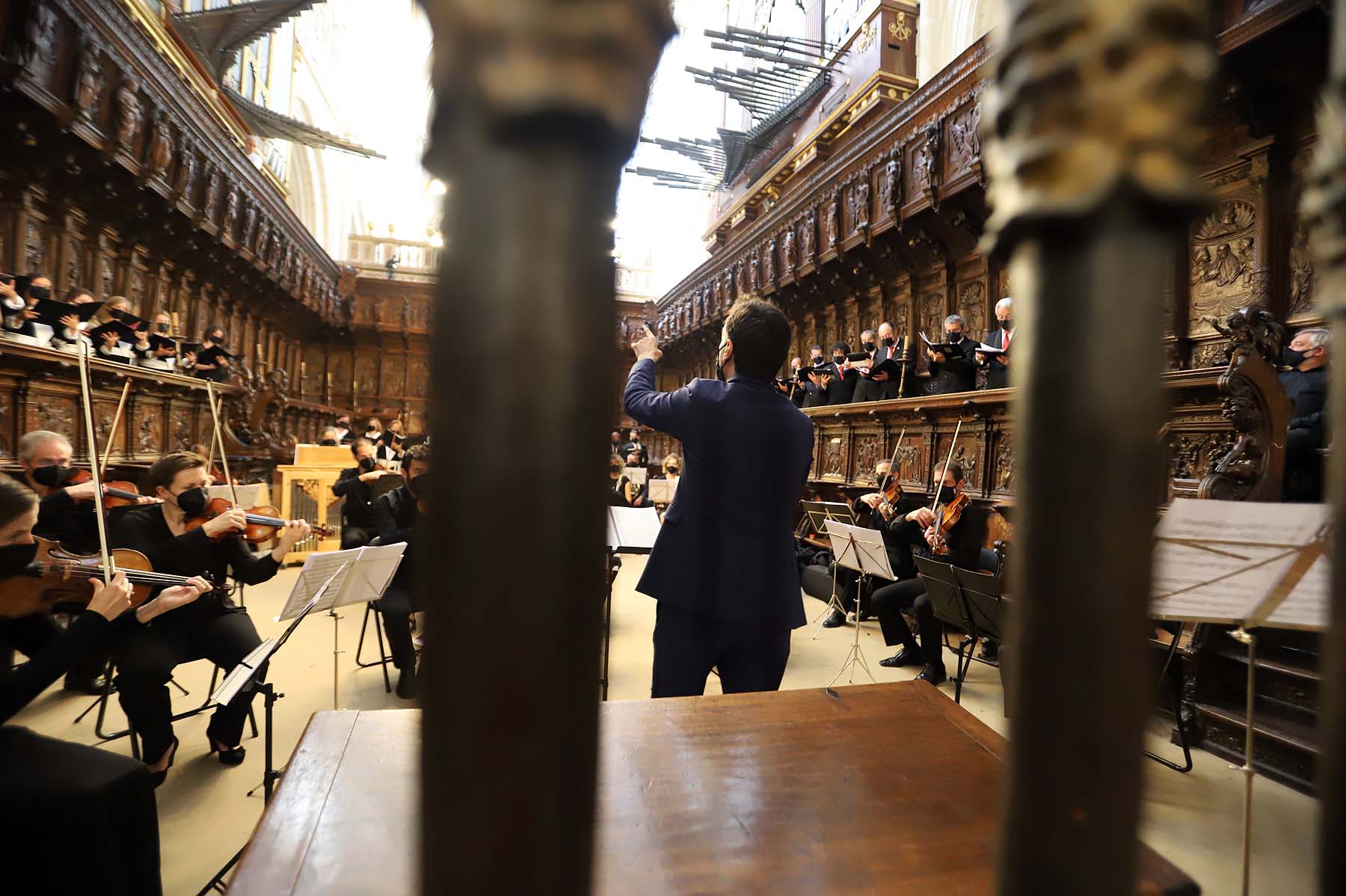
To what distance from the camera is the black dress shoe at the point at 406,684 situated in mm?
3889

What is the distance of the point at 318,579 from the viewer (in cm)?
282

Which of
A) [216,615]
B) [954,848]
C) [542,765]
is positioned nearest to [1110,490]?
[542,765]

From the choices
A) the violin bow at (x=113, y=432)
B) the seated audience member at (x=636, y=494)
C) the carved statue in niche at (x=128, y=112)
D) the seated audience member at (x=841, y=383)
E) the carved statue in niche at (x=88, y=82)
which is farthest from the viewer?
the seated audience member at (x=636, y=494)

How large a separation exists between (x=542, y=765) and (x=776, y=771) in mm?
1148

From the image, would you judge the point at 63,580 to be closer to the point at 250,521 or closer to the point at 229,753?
the point at 229,753

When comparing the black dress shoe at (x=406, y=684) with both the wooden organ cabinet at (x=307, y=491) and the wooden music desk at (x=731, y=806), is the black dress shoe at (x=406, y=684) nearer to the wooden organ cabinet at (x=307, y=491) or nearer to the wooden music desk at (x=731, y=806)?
the wooden music desk at (x=731, y=806)

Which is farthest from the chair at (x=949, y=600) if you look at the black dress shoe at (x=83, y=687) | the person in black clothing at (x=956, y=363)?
the black dress shoe at (x=83, y=687)

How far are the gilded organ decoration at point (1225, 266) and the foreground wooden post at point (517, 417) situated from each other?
19.1 ft

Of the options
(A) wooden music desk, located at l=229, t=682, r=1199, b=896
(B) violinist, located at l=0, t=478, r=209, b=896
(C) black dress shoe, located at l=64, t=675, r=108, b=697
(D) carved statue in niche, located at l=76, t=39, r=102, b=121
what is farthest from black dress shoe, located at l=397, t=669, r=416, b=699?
(D) carved statue in niche, located at l=76, t=39, r=102, b=121

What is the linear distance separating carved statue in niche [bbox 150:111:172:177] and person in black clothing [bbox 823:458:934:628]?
339 inches

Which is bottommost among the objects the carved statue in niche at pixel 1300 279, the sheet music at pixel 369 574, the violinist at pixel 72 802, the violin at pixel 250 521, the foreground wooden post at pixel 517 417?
the violinist at pixel 72 802

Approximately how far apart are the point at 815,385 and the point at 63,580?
7527 millimetres

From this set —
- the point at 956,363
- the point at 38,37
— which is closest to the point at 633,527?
the point at 956,363

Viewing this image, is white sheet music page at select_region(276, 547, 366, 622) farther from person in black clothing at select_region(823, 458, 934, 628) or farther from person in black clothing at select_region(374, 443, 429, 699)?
person in black clothing at select_region(823, 458, 934, 628)
